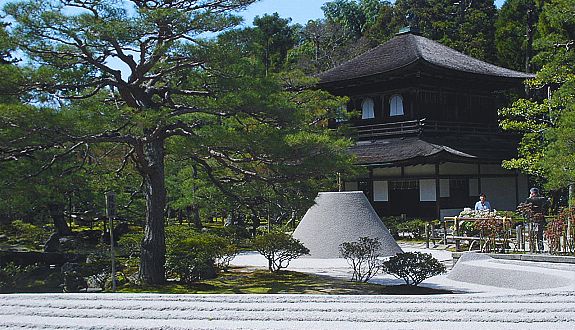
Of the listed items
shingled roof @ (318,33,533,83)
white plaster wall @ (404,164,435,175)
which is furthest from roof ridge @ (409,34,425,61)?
white plaster wall @ (404,164,435,175)

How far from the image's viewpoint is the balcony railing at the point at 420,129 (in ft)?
82.6

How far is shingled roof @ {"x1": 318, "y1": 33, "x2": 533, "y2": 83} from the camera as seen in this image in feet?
83.3

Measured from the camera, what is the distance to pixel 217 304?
7.68 meters

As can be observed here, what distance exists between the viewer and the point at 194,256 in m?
13.0

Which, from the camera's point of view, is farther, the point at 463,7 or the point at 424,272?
the point at 463,7

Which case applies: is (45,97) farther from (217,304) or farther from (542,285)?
(542,285)

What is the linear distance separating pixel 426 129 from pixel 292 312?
19111 mm

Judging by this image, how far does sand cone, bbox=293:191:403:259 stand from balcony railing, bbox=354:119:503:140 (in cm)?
902

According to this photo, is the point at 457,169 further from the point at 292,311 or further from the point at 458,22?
the point at 458,22

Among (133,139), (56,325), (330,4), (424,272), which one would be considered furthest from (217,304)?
(330,4)

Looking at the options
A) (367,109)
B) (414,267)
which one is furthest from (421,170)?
(414,267)

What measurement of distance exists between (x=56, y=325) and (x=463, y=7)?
45.3 meters

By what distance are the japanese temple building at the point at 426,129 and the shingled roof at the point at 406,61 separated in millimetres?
60

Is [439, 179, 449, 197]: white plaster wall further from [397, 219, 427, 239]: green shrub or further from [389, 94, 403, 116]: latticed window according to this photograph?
[389, 94, 403, 116]: latticed window
